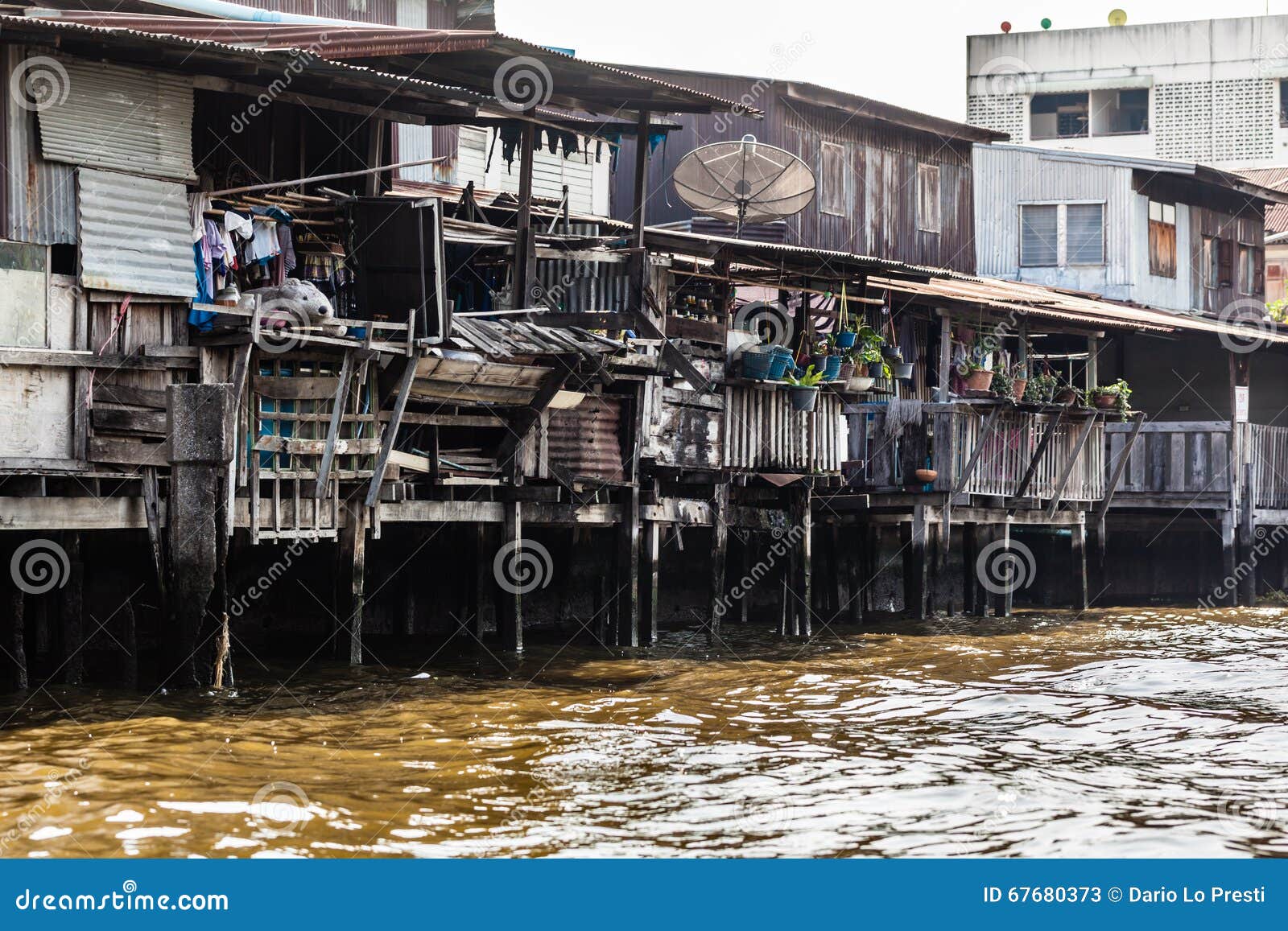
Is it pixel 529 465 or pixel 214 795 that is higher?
pixel 529 465

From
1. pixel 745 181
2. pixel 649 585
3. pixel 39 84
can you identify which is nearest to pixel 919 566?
pixel 649 585

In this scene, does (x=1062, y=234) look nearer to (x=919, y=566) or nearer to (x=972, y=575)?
(x=972, y=575)

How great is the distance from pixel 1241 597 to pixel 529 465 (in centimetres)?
1441

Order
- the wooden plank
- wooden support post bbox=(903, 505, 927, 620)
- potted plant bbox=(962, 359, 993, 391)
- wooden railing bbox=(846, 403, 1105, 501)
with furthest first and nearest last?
potted plant bbox=(962, 359, 993, 391), wooden support post bbox=(903, 505, 927, 620), wooden railing bbox=(846, 403, 1105, 501), the wooden plank

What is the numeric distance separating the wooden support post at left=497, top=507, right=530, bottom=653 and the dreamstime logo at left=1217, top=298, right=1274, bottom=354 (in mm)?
14087

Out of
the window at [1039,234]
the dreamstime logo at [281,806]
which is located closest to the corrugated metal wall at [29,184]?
the dreamstime logo at [281,806]

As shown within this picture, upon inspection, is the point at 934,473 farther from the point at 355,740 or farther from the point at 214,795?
the point at 214,795

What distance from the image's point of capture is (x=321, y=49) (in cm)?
1410

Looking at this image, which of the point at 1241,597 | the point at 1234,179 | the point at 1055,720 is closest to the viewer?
the point at 1055,720

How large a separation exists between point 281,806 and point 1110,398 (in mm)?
16915

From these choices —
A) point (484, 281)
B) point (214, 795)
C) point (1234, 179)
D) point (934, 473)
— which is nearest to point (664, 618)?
point (934, 473)

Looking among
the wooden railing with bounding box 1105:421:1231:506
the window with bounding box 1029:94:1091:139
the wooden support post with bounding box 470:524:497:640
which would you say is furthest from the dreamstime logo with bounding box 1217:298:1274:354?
the wooden support post with bounding box 470:524:497:640
